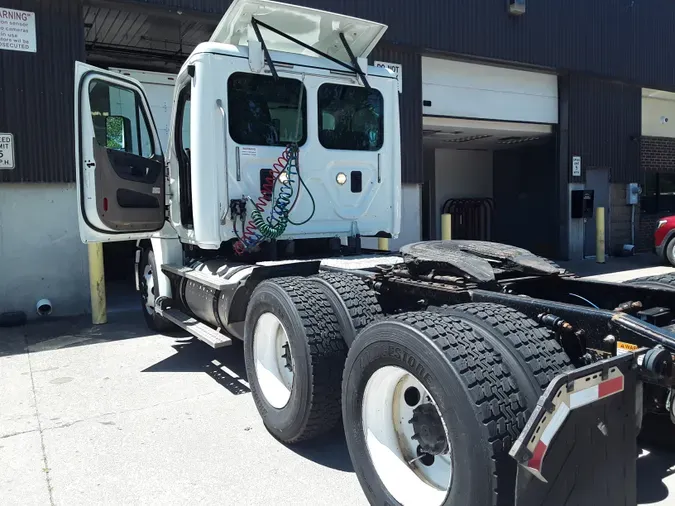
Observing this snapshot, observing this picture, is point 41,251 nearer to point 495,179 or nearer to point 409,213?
point 409,213

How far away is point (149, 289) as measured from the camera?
7164 millimetres

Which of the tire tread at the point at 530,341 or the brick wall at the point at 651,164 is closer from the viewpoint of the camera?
the tire tread at the point at 530,341

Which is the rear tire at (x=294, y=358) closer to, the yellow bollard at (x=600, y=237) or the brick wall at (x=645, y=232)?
the yellow bollard at (x=600, y=237)

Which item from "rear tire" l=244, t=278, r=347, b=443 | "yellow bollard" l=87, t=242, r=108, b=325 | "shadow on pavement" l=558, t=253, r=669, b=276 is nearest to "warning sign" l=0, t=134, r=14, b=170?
"yellow bollard" l=87, t=242, r=108, b=325

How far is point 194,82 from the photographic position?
15.9 ft

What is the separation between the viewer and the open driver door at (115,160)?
209 inches

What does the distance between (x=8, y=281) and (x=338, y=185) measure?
572cm

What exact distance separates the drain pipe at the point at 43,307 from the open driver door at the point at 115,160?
3.35m

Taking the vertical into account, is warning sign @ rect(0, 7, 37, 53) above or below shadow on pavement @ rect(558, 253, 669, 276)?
above

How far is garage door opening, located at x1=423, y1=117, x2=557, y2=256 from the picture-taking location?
47.3 ft

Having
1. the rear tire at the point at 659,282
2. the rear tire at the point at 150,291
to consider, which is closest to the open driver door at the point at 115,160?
the rear tire at the point at 150,291

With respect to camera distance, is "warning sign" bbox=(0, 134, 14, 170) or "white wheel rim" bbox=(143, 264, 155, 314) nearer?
"white wheel rim" bbox=(143, 264, 155, 314)

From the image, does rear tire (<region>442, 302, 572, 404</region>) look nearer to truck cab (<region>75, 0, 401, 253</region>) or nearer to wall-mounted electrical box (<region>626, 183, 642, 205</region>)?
truck cab (<region>75, 0, 401, 253</region>)

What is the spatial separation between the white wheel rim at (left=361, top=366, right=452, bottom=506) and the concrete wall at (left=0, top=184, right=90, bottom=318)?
7143mm
